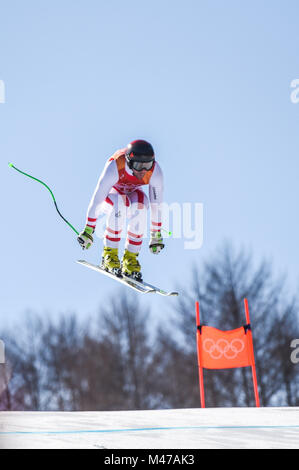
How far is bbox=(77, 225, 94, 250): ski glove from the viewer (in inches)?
303

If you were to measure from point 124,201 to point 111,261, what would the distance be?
852mm

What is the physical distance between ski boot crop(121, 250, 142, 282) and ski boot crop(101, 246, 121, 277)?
0.27ft

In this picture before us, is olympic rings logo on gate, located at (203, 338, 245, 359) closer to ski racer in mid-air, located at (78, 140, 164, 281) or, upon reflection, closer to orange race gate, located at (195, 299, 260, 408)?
orange race gate, located at (195, 299, 260, 408)

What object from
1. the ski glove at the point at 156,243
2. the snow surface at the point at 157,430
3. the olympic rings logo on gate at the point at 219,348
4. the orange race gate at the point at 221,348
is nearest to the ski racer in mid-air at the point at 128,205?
the ski glove at the point at 156,243

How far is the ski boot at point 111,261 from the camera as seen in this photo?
27.5 feet

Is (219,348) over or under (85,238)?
under

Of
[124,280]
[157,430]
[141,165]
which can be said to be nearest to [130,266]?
[124,280]

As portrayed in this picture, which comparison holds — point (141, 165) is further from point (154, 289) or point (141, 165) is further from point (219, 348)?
point (219, 348)

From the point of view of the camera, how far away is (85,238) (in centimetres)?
770

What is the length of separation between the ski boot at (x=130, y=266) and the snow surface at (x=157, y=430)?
6.04 ft

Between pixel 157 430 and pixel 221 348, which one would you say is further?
pixel 221 348
